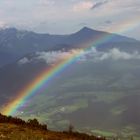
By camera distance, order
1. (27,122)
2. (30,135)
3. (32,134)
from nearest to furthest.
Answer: (30,135)
(32,134)
(27,122)

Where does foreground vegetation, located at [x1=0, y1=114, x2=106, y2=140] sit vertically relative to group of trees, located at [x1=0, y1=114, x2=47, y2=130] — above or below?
below

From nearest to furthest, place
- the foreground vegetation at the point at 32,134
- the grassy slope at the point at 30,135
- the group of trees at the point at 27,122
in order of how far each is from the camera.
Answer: the grassy slope at the point at 30,135, the foreground vegetation at the point at 32,134, the group of trees at the point at 27,122

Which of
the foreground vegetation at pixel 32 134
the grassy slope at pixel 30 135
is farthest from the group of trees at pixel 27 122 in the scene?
the grassy slope at pixel 30 135

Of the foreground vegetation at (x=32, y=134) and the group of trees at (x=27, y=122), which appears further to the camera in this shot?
the group of trees at (x=27, y=122)

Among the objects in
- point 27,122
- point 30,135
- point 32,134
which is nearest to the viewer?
point 30,135

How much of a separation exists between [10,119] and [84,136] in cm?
1141

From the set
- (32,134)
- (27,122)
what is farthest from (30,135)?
(27,122)

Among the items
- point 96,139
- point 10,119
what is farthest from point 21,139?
point 10,119

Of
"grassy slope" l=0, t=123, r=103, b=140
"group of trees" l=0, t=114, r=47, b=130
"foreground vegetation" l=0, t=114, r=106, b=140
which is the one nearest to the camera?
"grassy slope" l=0, t=123, r=103, b=140

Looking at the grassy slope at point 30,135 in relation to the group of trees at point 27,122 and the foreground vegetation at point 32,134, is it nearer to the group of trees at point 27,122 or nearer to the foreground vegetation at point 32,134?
the foreground vegetation at point 32,134

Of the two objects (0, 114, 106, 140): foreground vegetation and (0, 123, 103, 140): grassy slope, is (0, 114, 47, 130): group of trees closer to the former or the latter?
(0, 114, 106, 140): foreground vegetation

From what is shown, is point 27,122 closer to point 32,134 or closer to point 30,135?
point 32,134

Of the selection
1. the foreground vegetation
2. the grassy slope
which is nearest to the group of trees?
the foreground vegetation

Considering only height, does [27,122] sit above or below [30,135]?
above
